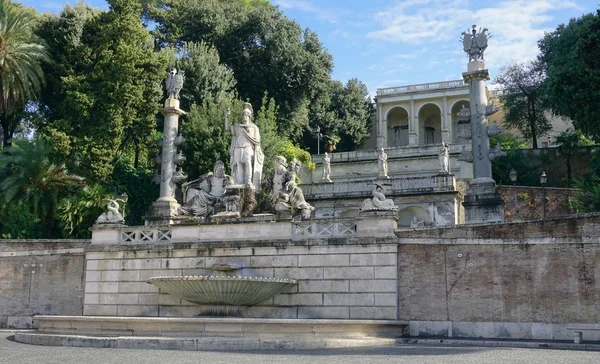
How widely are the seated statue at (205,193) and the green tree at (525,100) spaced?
31.5 metres

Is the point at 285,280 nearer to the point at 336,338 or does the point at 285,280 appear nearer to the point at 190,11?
the point at 336,338

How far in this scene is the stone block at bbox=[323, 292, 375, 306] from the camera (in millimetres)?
18875

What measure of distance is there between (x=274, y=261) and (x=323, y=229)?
5.81 feet

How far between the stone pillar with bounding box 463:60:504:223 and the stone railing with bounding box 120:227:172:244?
37.0ft

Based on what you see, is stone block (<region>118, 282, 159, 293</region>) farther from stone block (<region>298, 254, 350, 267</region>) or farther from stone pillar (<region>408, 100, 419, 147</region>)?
stone pillar (<region>408, 100, 419, 147</region>)

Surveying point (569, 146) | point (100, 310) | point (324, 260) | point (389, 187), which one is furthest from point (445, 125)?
point (100, 310)

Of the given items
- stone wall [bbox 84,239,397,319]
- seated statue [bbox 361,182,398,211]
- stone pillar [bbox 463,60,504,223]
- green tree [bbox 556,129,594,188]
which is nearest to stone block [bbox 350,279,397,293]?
stone wall [bbox 84,239,397,319]

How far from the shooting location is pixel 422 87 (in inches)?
2272

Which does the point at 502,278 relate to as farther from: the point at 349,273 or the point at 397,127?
the point at 397,127

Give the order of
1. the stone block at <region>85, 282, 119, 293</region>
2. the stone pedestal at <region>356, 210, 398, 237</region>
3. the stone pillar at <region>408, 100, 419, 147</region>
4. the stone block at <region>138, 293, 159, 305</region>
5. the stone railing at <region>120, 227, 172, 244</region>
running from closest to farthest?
the stone pedestal at <region>356, 210, 398, 237</region>
the stone block at <region>138, 293, 159, 305</region>
the stone railing at <region>120, 227, 172, 244</region>
the stone block at <region>85, 282, 119, 293</region>
the stone pillar at <region>408, 100, 419, 147</region>

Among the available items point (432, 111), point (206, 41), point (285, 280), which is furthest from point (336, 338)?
point (432, 111)

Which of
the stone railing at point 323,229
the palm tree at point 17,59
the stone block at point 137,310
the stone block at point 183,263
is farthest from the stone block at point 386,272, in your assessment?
the palm tree at point 17,59

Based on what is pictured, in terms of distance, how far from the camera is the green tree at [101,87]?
29531mm

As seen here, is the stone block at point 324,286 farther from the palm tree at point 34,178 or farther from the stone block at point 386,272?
the palm tree at point 34,178
